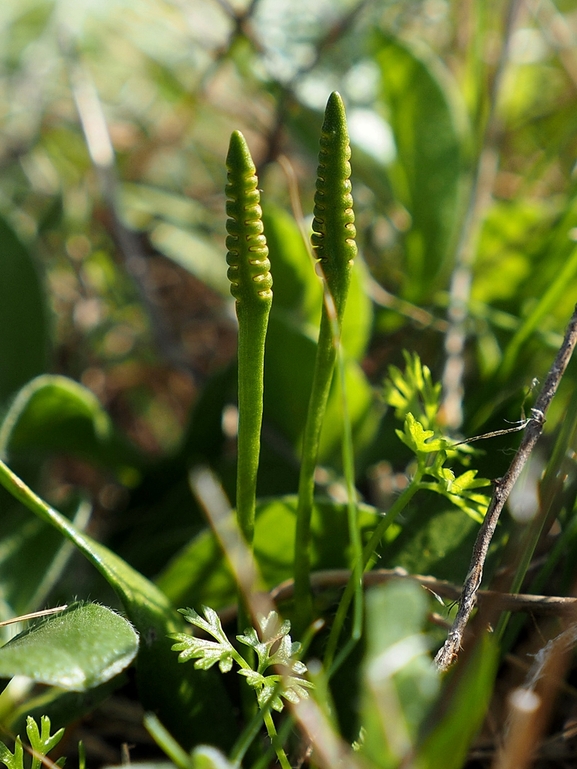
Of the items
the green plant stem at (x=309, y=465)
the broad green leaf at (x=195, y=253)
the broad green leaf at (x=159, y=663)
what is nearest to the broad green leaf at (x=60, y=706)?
the broad green leaf at (x=159, y=663)

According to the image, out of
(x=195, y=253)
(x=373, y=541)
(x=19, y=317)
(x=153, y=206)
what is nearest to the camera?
(x=373, y=541)

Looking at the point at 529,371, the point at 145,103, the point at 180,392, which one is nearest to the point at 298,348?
the point at 529,371

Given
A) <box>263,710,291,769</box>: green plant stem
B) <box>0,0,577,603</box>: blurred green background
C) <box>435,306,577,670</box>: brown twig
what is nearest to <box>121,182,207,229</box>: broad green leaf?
<box>0,0,577,603</box>: blurred green background

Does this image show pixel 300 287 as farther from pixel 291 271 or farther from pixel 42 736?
pixel 42 736

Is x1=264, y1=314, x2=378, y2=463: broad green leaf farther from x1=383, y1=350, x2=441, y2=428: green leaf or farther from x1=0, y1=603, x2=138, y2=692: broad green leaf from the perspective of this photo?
x1=0, y1=603, x2=138, y2=692: broad green leaf

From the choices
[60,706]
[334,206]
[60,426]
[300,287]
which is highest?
[334,206]

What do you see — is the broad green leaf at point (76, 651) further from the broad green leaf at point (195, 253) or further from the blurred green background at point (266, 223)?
the broad green leaf at point (195, 253)

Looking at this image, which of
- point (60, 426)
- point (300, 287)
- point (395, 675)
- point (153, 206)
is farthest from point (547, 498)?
point (153, 206)
